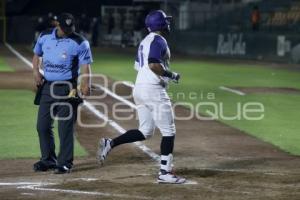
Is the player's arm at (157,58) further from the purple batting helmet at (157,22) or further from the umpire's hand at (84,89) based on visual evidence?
the umpire's hand at (84,89)

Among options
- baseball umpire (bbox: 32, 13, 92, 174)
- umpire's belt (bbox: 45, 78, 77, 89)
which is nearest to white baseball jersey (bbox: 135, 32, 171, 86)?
baseball umpire (bbox: 32, 13, 92, 174)

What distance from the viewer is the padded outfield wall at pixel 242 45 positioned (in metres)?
35.8

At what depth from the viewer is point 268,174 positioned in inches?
347

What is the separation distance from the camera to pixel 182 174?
8766mm

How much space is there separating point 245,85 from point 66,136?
1447 cm

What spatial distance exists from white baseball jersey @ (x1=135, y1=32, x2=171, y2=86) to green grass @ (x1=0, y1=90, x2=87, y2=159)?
7.87 feet

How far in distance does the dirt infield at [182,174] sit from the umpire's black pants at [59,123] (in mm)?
273

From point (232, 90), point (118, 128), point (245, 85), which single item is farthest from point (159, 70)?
point (245, 85)

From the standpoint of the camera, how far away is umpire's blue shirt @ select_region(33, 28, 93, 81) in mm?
8930

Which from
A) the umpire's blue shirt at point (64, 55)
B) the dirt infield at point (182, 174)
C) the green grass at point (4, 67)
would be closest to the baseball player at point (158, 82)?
the dirt infield at point (182, 174)

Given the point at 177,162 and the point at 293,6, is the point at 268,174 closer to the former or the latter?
the point at 177,162

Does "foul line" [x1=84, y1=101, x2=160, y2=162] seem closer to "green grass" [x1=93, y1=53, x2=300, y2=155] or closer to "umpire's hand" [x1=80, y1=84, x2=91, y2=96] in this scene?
"umpire's hand" [x1=80, y1=84, x2=91, y2=96]

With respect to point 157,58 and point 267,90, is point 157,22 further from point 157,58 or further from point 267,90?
point 267,90

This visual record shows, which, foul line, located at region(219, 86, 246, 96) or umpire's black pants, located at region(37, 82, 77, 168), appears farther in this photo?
foul line, located at region(219, 86, 246, 96)
